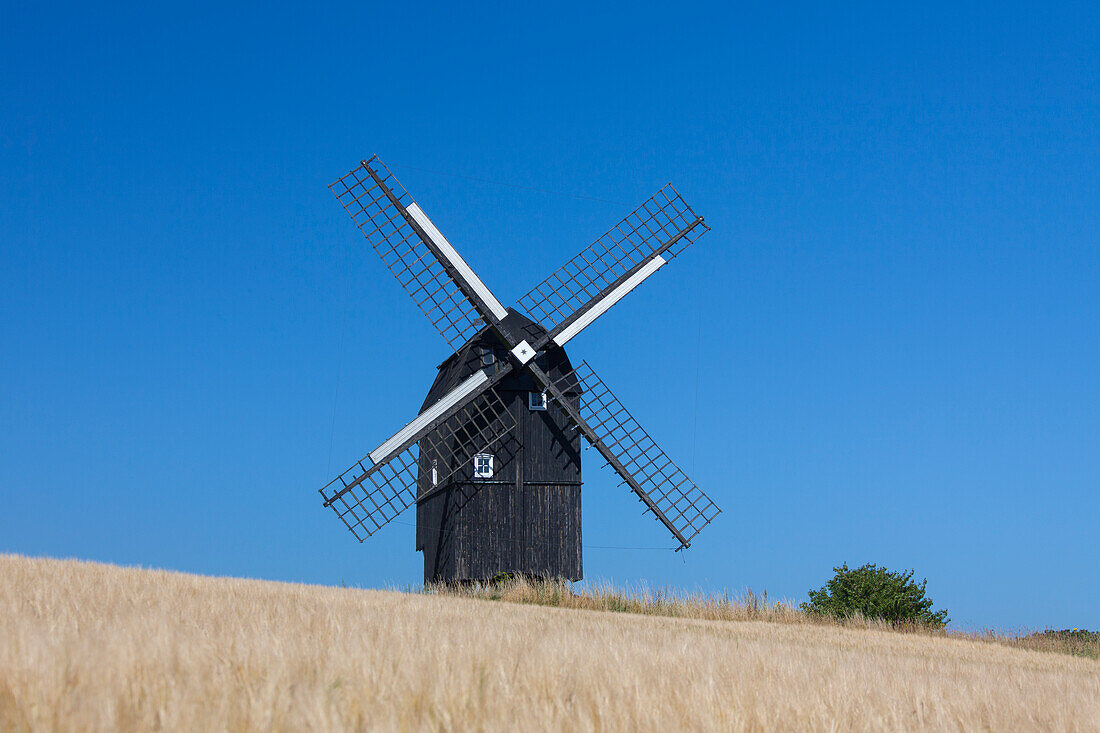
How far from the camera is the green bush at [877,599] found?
23.5 metres

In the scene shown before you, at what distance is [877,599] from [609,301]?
1095cm

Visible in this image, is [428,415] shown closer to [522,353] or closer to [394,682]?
[522,353]

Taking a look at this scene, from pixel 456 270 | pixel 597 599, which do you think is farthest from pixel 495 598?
pixel 456 270

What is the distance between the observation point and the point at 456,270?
21359 millimetres

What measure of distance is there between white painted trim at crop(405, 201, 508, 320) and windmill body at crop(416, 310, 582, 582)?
44 centimetres

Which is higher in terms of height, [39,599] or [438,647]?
[39,599]

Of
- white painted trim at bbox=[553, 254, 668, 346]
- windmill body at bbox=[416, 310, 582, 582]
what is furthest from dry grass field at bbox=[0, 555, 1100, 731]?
white painted trim at bbox=[553, 254, 668, 346]

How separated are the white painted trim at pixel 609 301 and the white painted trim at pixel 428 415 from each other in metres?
2.23

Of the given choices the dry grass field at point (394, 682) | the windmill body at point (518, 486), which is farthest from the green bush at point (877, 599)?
the dry grass field at point (394, 682)

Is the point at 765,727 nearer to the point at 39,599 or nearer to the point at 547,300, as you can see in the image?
the point at 39,599

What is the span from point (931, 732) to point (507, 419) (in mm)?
16012

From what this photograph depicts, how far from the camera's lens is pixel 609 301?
855 inches

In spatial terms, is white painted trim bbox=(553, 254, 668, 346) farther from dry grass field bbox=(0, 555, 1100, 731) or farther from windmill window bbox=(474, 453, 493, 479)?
dry grass field bbox=(0, 555, 1100, 731)

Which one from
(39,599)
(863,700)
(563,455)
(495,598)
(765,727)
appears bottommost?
(765,727)
